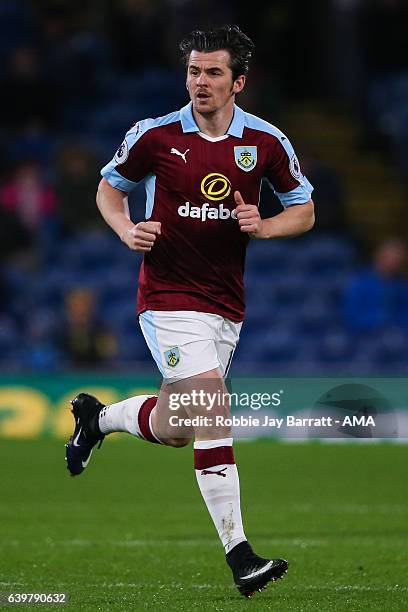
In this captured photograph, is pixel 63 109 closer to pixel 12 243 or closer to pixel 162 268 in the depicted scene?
pixel 12 243

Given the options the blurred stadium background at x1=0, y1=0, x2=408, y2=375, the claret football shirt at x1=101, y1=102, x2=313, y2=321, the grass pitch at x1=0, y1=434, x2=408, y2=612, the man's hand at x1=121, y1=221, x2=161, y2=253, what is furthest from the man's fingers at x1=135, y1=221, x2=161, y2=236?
the blurred stadium background at x1=0, y1=0, x2=408, y2=375

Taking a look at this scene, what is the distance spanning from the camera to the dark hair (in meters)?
6.26

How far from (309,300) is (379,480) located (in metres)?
5.80

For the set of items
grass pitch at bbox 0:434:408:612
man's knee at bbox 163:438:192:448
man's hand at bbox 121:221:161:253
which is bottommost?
grass pitch at bbox 0:434:408:612

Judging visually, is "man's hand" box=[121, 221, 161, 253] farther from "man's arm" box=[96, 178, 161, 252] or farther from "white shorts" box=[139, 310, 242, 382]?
"white shorts" box=[139, 310, 242, 382]

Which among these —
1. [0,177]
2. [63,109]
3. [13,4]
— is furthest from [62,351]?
[13,4]

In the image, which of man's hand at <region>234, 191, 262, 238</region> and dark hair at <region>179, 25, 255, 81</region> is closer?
man's hand at <region>234, 191, 262, 238</region>

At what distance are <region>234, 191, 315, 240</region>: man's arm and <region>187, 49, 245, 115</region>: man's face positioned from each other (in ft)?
1.51

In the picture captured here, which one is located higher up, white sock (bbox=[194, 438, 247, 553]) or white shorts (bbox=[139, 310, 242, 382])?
white shorts (bbox=[139, 310, 242, 382])

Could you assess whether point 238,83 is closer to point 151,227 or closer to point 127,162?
point 127,162

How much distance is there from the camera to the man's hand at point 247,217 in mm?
6059

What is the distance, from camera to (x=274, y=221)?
6312 millimetres

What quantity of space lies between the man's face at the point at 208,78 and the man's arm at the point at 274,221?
0.46 metres
